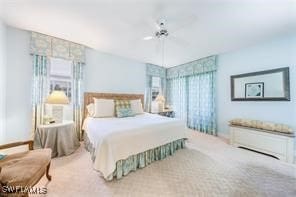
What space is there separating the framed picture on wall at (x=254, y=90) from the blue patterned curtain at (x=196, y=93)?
96cm

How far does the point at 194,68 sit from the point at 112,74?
2912 mm

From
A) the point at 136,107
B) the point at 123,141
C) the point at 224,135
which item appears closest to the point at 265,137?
the point at 224,135

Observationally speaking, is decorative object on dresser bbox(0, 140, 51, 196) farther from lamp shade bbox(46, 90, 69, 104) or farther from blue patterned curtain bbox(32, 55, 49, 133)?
blue patterned curtain bbox(32, 55, 49, 133)

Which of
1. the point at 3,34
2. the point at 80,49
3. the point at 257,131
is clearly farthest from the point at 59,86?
Result: the point at 257,131

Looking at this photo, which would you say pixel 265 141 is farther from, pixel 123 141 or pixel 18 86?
pixel 18 86

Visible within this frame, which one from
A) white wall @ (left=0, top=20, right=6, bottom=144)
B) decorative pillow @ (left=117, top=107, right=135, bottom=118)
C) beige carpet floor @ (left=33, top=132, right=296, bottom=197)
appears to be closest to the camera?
beige carpet floor @ (left=33, top=132, right=296, bottom=197)

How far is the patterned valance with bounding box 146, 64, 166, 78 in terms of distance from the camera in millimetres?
5488

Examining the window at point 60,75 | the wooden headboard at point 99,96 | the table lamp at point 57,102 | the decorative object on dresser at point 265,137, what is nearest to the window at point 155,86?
the wooden headboard at point 99,96

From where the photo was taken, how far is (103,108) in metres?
3.65

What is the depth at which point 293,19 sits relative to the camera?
96.8 inches

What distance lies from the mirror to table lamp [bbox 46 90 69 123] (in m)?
4.43

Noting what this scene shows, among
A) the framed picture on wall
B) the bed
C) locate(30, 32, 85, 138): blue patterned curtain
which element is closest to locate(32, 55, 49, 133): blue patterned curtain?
locate(30, 32, 85, 138): blue patterned curtain

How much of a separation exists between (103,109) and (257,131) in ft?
12.1

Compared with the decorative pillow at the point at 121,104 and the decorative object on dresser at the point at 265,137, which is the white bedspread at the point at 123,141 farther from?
the decorative object on dresser at the point at 265,137
